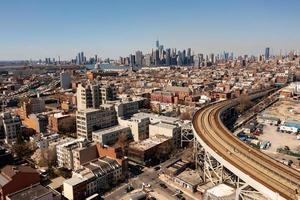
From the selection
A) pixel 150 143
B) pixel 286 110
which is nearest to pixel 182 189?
pixel 150 143

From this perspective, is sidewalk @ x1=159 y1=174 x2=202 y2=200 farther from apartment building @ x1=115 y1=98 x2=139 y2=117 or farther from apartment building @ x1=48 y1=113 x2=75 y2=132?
apartment building @ x1=48 y1=113 x2=75 y2=132

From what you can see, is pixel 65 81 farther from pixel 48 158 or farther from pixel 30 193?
pixel 30 193

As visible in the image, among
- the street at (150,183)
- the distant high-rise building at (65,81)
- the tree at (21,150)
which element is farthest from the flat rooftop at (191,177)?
the distant high-rise building at (65,81)

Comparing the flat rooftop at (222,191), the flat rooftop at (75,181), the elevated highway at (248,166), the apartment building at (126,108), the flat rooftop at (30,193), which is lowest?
the flat rooftop at (75,181)

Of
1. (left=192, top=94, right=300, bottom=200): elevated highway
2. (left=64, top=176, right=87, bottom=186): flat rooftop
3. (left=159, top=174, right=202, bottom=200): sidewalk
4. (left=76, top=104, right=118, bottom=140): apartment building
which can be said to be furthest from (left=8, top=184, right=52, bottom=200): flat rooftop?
(left=76, top=104, right=118, bottom=140): apartment building

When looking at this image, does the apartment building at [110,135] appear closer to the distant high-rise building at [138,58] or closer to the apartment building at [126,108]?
the apartment building at [126,108]

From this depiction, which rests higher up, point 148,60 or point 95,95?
point 148,60

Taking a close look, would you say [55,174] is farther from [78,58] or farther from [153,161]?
[78,58]
